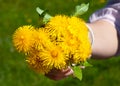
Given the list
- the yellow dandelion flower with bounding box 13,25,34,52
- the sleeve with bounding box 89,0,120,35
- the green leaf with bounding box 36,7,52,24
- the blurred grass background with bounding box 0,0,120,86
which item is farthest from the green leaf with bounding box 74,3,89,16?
the blurred grass background with bounding box 0,0,120,86

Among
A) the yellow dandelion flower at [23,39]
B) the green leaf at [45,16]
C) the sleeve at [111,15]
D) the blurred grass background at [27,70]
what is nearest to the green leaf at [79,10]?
the green leaf at [45,16]

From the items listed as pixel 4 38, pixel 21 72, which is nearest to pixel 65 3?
pixel 4 38

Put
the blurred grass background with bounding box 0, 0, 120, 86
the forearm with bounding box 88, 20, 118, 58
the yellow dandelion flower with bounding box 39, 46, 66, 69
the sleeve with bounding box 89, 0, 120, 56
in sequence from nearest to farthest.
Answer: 1. the yellow dandelion flower with bounding box 39, 46, 66, 69
2. the forearm with bounding box 88, 20, 118, 58
3. the sleeve with bounding box 89, 0, 120, 56
4. the blurred grass background with bounding box 0, 0, 120, 86

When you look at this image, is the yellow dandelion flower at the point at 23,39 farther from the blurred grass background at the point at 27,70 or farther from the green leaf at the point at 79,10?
the blurred grass background at the point at 27,70

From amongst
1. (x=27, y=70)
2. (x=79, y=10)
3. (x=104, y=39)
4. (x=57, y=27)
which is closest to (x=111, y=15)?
(x=104, y=39)

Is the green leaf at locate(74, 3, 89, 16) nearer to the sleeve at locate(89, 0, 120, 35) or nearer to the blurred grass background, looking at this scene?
the sleeve at locate(89, 0, 120, 35)

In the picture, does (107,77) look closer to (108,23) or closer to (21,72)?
(21,72)
